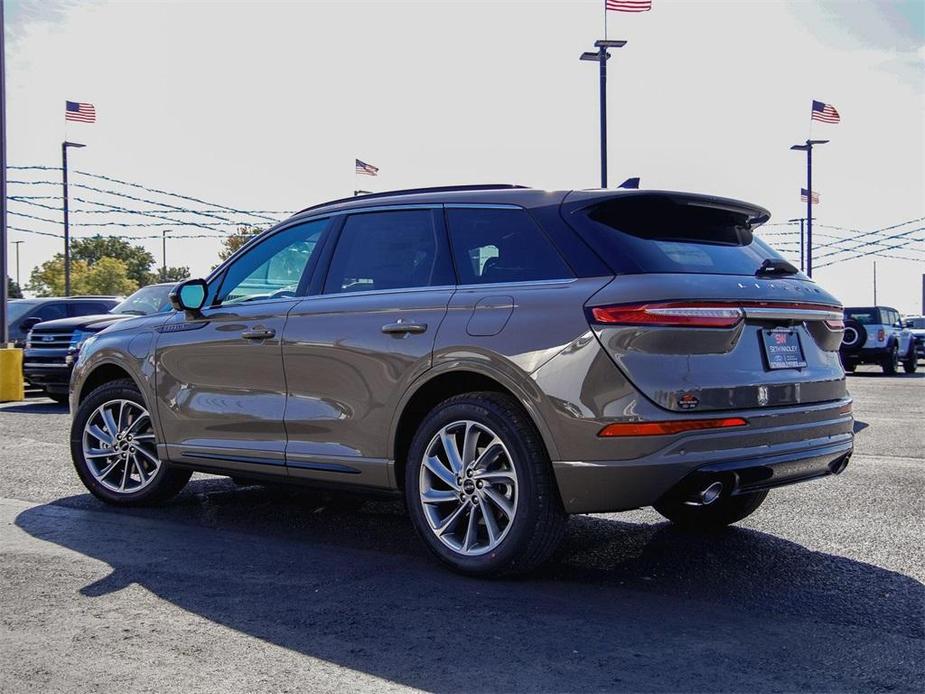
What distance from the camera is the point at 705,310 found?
4395 mm

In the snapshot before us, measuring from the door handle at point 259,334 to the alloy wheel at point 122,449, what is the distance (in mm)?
1211

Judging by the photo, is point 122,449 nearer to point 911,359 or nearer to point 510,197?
point 510,197

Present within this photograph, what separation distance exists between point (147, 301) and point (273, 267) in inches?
393

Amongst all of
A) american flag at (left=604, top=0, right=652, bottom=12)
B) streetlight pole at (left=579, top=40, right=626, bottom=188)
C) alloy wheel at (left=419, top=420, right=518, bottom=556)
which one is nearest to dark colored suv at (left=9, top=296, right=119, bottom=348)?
streetlight pole at (left=579, top=40, right=626, bottom=188)

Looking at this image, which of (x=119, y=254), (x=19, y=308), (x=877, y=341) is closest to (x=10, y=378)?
(x=19, y=308)

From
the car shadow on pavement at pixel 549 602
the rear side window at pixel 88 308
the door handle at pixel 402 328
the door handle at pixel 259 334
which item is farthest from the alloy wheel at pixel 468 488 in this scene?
the rear side window at pixel 88 308

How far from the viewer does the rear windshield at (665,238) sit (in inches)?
180

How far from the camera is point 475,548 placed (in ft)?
15.8

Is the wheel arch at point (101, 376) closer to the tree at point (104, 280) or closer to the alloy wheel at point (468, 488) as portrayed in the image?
the alloy wheel at point (468, 488)

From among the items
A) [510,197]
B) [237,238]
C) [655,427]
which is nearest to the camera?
[655,427]

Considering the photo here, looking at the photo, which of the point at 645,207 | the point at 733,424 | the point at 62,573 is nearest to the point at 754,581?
the point at 733,424

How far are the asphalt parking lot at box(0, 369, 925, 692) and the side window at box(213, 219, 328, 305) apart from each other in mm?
1359

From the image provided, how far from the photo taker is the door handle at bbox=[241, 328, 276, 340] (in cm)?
577

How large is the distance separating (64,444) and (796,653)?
7.88m
